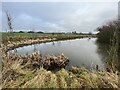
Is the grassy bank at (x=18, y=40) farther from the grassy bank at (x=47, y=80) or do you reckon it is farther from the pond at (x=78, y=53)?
the grassy bank at (x=47, y=80)

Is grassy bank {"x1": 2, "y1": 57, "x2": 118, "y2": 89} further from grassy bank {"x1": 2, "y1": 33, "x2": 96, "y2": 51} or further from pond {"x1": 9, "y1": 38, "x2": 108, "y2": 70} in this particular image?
pond {"x1": 9, "y1": 38, "x2": 108, "y2": 70}

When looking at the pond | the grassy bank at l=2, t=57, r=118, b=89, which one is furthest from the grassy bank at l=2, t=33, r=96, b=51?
the grassy bank at l=2, t=57, r=118, b=89

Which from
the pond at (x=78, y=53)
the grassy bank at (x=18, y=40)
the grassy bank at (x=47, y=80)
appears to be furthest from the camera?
the pond at (x=78, y=53)

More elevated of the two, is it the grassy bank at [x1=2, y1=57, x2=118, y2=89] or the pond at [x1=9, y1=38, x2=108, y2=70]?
the grassy bank at [x1=2, y1=57, x2=118, y2=89]

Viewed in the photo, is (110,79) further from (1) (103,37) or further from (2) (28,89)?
(1) (103,37)

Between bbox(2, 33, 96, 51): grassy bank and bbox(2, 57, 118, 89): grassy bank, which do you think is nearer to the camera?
bbox(2, 57, 118, 89): grassy bank

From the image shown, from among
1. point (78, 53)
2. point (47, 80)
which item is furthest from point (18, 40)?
point (47, 80)

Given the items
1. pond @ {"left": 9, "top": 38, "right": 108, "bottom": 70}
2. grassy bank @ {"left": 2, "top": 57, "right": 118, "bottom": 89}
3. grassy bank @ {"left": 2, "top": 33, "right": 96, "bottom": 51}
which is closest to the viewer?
grassy bank @ {"left": 2, "top": 57, "right": 118, "bottom": 89}

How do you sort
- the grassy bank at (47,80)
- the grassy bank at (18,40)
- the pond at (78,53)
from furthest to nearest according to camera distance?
1. the pond at (78,53)
2. the grassy bank at (18,40)
3. the grassy bank at (47,80)

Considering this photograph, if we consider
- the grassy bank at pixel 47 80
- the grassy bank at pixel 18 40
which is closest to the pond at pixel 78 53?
the grassy bank at pixel 18 40

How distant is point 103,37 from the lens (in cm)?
3519

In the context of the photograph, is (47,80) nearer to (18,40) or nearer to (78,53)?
(78,53)

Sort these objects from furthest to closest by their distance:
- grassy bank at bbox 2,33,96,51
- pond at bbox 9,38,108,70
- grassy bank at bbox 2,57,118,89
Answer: pond at bbox 9,38,108,70 < grassy bank at bbox 2,33,96,51 < grassy bank at bbox 2,57,118,89

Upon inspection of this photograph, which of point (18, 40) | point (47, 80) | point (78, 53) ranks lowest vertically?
point (78, 53)
